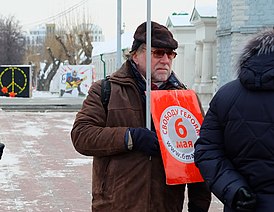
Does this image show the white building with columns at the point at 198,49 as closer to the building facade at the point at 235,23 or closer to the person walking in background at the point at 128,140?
the building facade at the point at 235,23

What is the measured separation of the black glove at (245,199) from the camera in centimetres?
252

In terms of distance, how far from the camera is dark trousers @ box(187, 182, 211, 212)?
318cm

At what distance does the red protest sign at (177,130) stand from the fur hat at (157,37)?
232 millimetres

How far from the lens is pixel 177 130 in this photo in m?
3.09

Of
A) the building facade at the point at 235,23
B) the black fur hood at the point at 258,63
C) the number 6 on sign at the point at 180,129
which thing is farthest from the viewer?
the building facade at the point at 235,23

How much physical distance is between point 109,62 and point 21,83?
18698 millimetres

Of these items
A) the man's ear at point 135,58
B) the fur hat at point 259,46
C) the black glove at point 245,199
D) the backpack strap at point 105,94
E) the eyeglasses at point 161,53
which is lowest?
the black glove at point 245,199

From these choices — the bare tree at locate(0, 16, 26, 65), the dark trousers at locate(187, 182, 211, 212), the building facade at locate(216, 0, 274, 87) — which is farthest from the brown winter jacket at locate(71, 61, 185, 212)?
the bare tree at locate(0, 16, 26, 65)

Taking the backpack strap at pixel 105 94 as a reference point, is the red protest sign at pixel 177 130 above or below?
below

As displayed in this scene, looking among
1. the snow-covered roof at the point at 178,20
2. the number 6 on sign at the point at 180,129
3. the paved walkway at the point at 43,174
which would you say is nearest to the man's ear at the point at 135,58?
the number 6 on sign at the point at 180,129

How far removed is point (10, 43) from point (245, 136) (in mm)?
60665

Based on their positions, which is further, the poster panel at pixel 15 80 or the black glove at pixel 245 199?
the poster panel at pixel 15 80

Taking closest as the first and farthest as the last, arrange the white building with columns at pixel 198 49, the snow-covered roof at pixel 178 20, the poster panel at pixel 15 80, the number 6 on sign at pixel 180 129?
the number 6 on sign at pixel 180 129, the white building with columns at pixel 198 49, the poster panel at pixel 15 80, the snow-covered roof at pixel 178 20

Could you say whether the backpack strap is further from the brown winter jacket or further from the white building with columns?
the white building with columns
